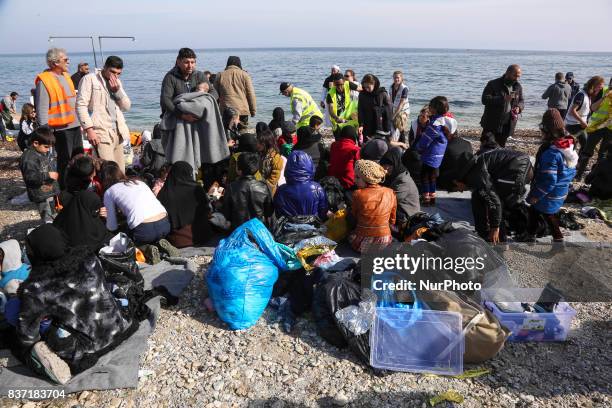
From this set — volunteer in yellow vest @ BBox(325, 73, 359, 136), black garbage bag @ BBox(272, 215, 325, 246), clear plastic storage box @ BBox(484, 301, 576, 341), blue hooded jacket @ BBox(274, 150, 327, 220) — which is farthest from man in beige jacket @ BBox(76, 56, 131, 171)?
clear plastic storage box @ BBox(484, 301, 576, 341)

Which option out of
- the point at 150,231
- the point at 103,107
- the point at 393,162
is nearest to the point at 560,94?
the point at 393,162

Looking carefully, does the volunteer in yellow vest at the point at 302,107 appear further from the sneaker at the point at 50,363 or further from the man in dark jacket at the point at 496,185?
the sneaker at the point at 50,363

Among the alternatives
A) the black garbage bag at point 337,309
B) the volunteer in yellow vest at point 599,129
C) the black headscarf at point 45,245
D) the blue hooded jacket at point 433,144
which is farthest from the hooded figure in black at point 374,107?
the black headscarf at point 45,245

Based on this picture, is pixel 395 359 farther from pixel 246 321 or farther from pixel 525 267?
pixel 525 267

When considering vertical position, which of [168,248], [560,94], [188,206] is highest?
[560,94]

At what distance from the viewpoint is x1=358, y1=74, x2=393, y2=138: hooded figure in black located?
7.62 meters

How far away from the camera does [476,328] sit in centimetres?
318

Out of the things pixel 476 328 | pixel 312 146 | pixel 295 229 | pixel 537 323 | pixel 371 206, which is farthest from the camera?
pixel 312 146

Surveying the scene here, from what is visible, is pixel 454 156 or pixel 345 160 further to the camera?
Answer: pixel 454 156

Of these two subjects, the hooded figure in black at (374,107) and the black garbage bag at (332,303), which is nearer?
the black garbage bag at (332,303)

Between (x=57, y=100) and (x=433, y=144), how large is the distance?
5.09 metres

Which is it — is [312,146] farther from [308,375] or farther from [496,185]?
[308,375]

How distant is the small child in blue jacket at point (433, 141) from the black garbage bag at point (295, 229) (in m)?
2.06

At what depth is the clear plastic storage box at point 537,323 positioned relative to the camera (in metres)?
3.41
